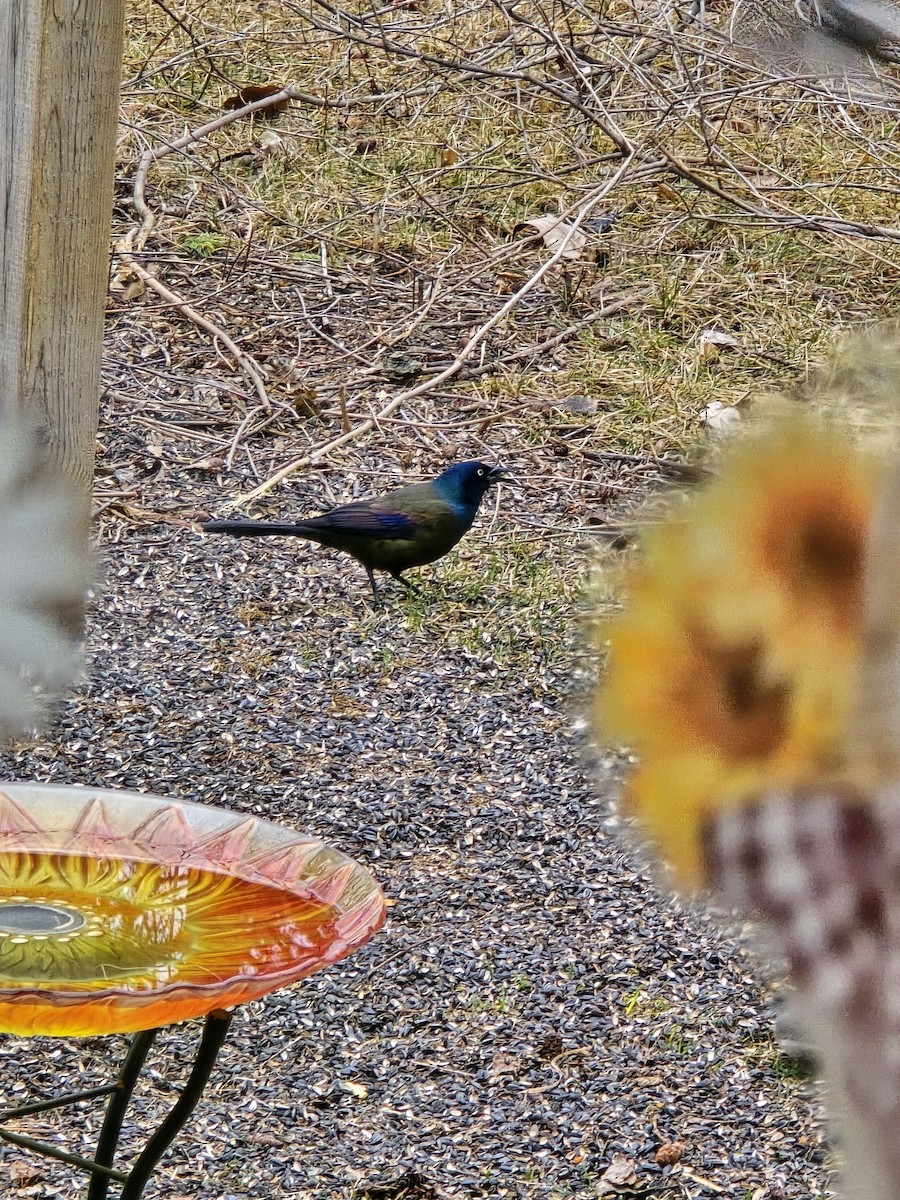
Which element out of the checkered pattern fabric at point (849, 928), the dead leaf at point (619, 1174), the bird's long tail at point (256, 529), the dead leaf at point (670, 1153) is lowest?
the dead leaf at point (619, 1174)

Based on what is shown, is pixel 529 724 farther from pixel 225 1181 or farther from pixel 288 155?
pixel 288 155

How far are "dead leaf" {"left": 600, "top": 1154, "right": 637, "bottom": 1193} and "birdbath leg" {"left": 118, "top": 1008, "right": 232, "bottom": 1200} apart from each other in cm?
69

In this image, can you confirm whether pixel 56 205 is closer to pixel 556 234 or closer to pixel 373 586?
pixel 373 586

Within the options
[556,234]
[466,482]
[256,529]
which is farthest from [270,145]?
[256,529]

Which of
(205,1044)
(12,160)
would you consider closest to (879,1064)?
(205,1044)

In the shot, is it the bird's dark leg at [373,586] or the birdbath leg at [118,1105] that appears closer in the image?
the birdbath leg at [118,1105]

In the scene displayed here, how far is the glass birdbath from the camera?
1.53 meters

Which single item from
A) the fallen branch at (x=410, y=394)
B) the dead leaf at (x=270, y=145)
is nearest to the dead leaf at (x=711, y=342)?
the fallen branch at (x=410, y=394)

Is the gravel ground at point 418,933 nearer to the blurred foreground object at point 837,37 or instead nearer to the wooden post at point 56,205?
the wooden post at point 56,205

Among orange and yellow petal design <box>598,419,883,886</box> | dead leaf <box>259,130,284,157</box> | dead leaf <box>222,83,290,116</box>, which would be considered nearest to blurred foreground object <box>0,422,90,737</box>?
orange and yellow petal design <box>598,419,883,886</box>

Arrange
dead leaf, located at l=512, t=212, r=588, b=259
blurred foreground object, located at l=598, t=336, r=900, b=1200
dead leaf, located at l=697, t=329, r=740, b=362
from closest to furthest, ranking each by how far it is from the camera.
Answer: blurred foreground object, located at l=598, t=336, r=900, b=1200 → dead leaf, located at l=697, t=329, r=740, b=362 → dead leaf, located at l=512, t=212, r=588, b=259

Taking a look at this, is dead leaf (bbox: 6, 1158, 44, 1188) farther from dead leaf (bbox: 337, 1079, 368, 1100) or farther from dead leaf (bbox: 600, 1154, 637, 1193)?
dead leaf (bbox: 600, 1154, 637, 1193)

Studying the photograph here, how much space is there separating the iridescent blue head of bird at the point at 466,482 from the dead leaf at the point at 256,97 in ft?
9.22

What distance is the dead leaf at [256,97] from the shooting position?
5934 mm
